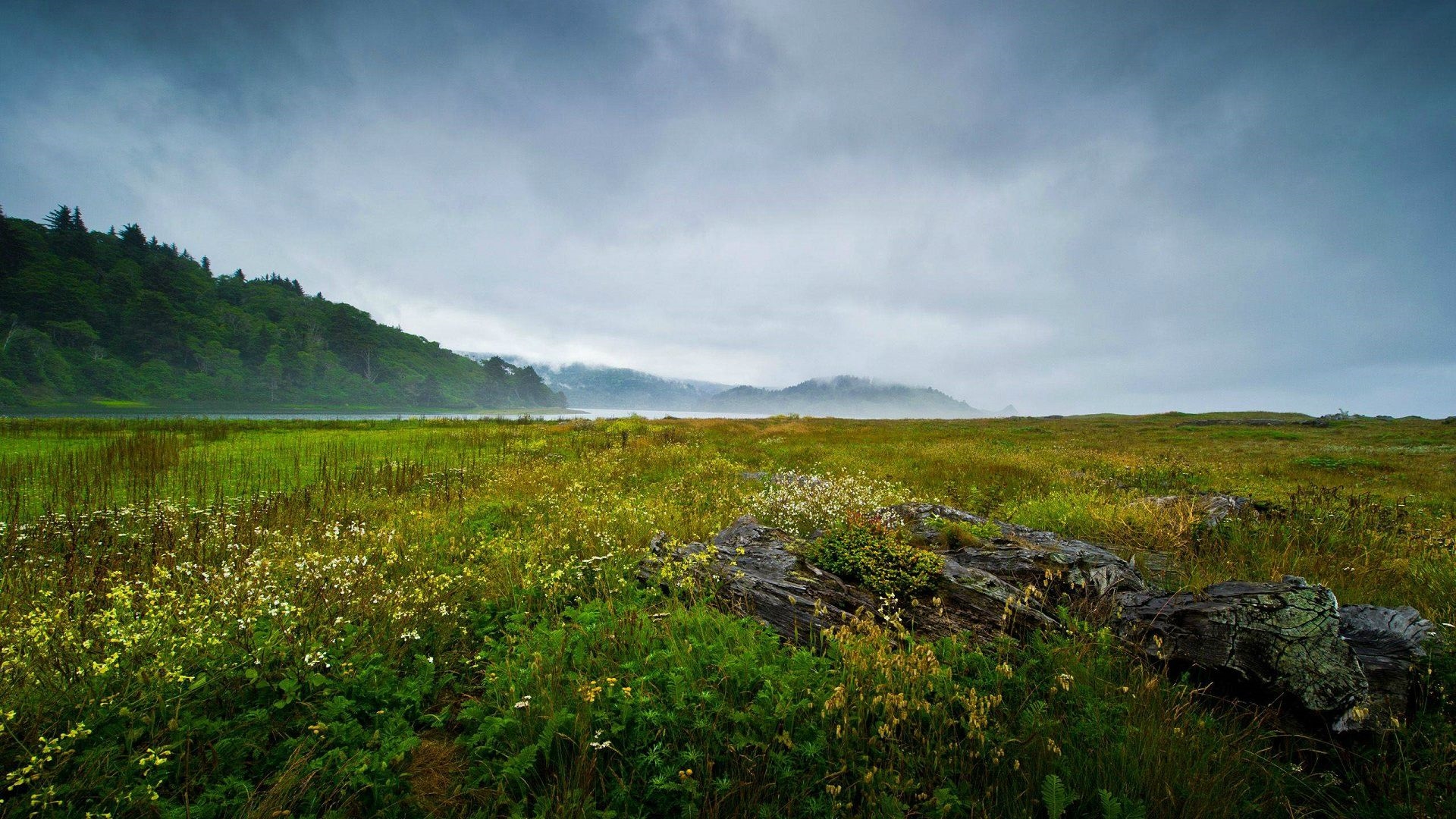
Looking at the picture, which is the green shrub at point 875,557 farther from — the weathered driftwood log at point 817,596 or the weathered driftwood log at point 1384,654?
the weathered driftwood log at point 1384,654

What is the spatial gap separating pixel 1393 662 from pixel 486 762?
253 inches

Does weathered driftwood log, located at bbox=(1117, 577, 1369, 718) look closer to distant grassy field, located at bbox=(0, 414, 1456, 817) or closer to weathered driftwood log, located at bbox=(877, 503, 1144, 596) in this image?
distant grassy field, located at bbox=(0, 414, 1456, 817)

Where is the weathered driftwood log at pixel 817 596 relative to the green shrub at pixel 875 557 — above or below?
below

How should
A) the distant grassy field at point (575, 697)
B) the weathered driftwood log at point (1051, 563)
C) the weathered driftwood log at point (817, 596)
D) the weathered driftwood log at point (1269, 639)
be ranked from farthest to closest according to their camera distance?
1. the weathered driftwood log at point (1051, 563)
2. the weathered driftwood log at point (817, 596)
3. the weathered driftwood log at point (1269, 639)
4. the distant grassy field at point (575, 697)

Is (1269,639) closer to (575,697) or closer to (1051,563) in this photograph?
(1051,563)

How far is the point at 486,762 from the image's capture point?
2793 mm

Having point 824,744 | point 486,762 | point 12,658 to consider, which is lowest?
point 486,762

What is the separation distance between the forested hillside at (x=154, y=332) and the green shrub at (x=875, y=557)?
136936 millimetres

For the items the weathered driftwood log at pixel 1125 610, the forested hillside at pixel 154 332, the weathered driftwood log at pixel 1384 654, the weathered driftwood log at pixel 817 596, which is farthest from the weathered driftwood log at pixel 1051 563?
the forested hillside at pixel 154 332

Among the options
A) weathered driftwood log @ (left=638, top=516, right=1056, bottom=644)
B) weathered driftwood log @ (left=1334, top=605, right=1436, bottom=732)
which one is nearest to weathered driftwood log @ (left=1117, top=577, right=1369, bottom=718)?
weathered driftwood log @ (left=1334, top=605, right=1436, bottom=732)

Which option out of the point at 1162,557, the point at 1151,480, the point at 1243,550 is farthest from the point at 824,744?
the point at 1151,480

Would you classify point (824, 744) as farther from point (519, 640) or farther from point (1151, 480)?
point (1151, 480)

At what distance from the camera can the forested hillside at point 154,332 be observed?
8756 centimetres

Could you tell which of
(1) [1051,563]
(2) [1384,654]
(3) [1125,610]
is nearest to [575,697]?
(3) [1125,610]
